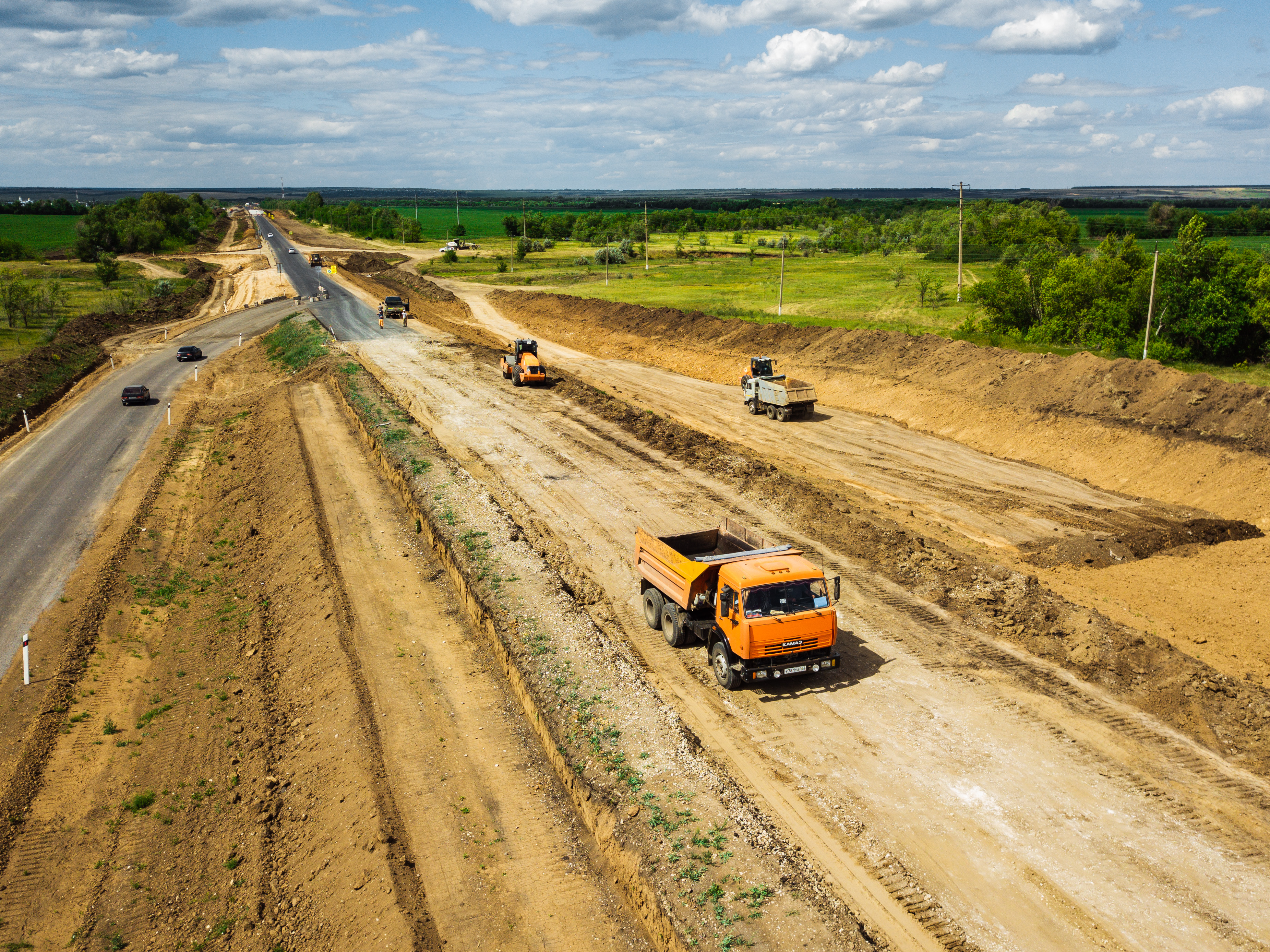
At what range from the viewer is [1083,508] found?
27359 millimetres

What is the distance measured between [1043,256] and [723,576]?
41275mm

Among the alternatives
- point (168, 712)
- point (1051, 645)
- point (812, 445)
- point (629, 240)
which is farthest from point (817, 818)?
point (629, 240)

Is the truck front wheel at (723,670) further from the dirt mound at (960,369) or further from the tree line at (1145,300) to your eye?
the tree line at (1145,300)

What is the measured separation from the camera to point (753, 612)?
15.6 meters

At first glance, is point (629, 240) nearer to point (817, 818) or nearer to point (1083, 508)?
point (1083, 508)

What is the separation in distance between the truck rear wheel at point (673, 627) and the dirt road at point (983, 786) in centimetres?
28

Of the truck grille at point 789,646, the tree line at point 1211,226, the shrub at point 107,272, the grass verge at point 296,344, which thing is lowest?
the truck grille at point 789,646

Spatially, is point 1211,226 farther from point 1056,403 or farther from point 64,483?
point 64,483

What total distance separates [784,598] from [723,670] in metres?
2.00

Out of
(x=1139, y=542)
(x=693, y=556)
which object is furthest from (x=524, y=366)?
(x=1139, y=542)

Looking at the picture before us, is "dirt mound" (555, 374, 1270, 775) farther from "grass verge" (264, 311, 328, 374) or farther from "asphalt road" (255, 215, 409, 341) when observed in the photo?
"asphalt road" (255, 215, 409, 341)

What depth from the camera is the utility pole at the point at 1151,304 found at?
38.6 metres

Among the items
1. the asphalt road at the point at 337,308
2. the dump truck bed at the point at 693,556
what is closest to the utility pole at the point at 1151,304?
the dump truck bed at the point at 693,556

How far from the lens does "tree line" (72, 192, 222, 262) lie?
400 ft
